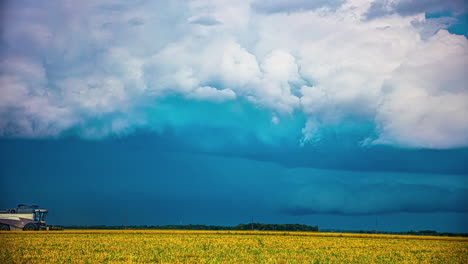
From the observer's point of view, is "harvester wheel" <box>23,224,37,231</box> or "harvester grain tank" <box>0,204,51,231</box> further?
"harvester wheel" <box>23,224,37,231</box>

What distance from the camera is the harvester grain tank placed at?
88.4 metres

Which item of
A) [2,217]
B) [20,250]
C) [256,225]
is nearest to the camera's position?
[20,250]

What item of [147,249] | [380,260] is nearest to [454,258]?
[380,260]

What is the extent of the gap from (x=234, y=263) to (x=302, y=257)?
8620 millimetres

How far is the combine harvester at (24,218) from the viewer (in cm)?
8831

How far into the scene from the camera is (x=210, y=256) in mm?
41375

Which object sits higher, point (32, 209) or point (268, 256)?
point (32, 209)

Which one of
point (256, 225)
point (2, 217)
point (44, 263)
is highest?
point (256, 225)

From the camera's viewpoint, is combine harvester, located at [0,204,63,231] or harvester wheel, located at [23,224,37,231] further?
harvester wheel, located at [23,224,37,231]

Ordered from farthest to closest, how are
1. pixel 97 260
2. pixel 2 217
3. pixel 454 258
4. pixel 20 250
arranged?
pixel 2 217, pixel 454 258, pixel 20 250, pixel 97 260

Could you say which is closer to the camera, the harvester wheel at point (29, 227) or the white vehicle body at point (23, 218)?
the white vehicle body at point (23, 218)

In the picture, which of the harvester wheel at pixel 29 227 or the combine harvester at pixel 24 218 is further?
the harvester wheel at pixel 29 227

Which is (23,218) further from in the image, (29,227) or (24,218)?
(29,227)

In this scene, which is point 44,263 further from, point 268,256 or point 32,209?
point 32,209
